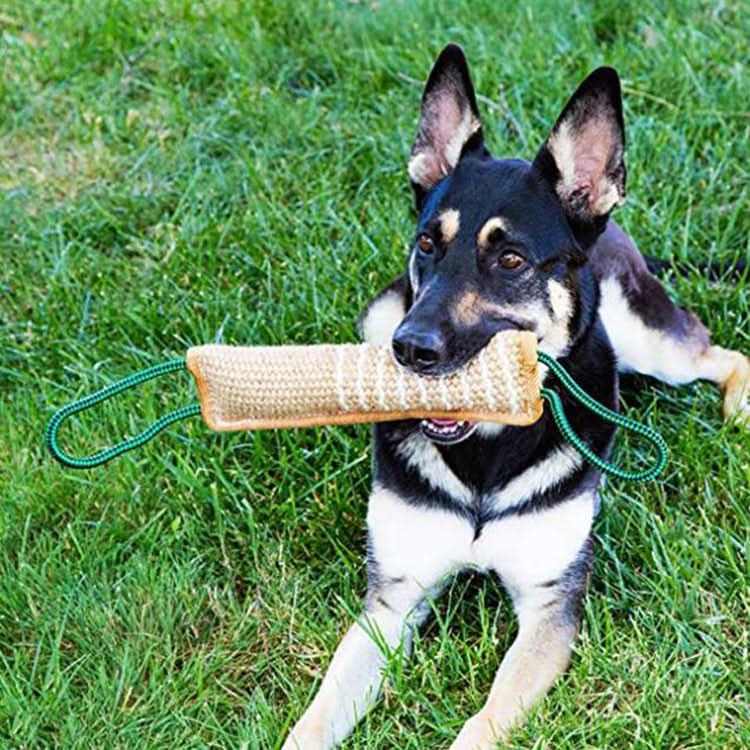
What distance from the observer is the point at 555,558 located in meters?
3.22

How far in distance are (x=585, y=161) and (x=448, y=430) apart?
0.79 metres

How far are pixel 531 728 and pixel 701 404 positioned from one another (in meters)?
1.48

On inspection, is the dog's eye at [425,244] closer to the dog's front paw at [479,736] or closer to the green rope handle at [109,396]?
the green rope handle at [109,396]

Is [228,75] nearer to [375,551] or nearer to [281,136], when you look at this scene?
[281,136]

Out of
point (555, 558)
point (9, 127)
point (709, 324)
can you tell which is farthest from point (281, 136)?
point (555, 558)

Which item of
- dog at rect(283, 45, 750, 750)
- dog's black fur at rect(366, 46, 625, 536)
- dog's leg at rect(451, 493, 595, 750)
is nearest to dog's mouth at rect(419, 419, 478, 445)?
dog at rect(283, 45, 750, 750)

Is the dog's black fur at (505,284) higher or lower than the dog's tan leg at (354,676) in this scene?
higher

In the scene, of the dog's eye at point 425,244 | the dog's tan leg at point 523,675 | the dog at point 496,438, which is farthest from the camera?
the dog's eye at point 425,244

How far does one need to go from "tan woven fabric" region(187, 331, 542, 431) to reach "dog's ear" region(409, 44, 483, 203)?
711mm

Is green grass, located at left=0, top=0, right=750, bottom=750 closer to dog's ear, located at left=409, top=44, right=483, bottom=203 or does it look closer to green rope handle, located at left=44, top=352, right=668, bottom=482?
green rope handle, located at left=44, top=352, right=668, bottom=482

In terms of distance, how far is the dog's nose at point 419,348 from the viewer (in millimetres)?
2855

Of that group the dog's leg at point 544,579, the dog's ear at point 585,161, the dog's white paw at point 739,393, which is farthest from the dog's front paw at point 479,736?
the dog's white paw at point 739,393

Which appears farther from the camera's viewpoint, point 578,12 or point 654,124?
point 578,12

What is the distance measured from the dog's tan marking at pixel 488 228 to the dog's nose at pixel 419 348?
338 mm
